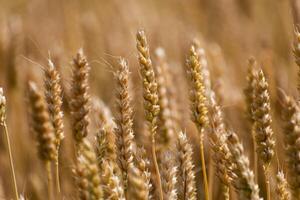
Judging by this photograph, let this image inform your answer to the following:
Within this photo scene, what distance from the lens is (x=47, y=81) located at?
4.25 feet

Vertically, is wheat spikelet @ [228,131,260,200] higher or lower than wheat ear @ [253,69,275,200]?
lower

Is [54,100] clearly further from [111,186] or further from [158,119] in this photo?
[158,119]

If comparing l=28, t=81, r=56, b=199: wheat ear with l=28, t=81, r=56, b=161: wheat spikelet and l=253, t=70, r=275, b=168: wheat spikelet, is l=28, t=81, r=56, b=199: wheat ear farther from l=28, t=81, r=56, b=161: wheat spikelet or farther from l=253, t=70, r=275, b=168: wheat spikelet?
l=253, t=70, r=275, b=168: wheat spikelet

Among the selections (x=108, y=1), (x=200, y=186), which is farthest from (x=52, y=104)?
(x=108, y=1)

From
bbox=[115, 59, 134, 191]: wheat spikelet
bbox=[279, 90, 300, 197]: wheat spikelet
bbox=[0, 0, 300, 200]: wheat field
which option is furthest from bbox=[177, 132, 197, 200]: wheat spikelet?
bbox=[279, 90, 300, 197]: wheat spikelet

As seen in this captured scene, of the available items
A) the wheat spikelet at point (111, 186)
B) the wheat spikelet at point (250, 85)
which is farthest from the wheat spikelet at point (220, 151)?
the wheat spikelet at point (111, 186)

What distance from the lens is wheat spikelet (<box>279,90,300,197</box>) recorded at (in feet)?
3.52

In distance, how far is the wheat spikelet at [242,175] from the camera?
105 centimetres

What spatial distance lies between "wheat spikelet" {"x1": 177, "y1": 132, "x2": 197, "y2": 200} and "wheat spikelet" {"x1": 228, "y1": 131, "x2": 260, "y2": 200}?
7.9 inches

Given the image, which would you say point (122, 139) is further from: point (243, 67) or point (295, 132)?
point (243, 67)

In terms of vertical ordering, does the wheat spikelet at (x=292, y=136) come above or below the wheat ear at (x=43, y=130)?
below

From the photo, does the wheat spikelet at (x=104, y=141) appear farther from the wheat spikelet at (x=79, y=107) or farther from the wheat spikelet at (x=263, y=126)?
the wheat spikelet at (x=263, y=126)

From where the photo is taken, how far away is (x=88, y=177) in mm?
1013

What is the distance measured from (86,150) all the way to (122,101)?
239 mm
